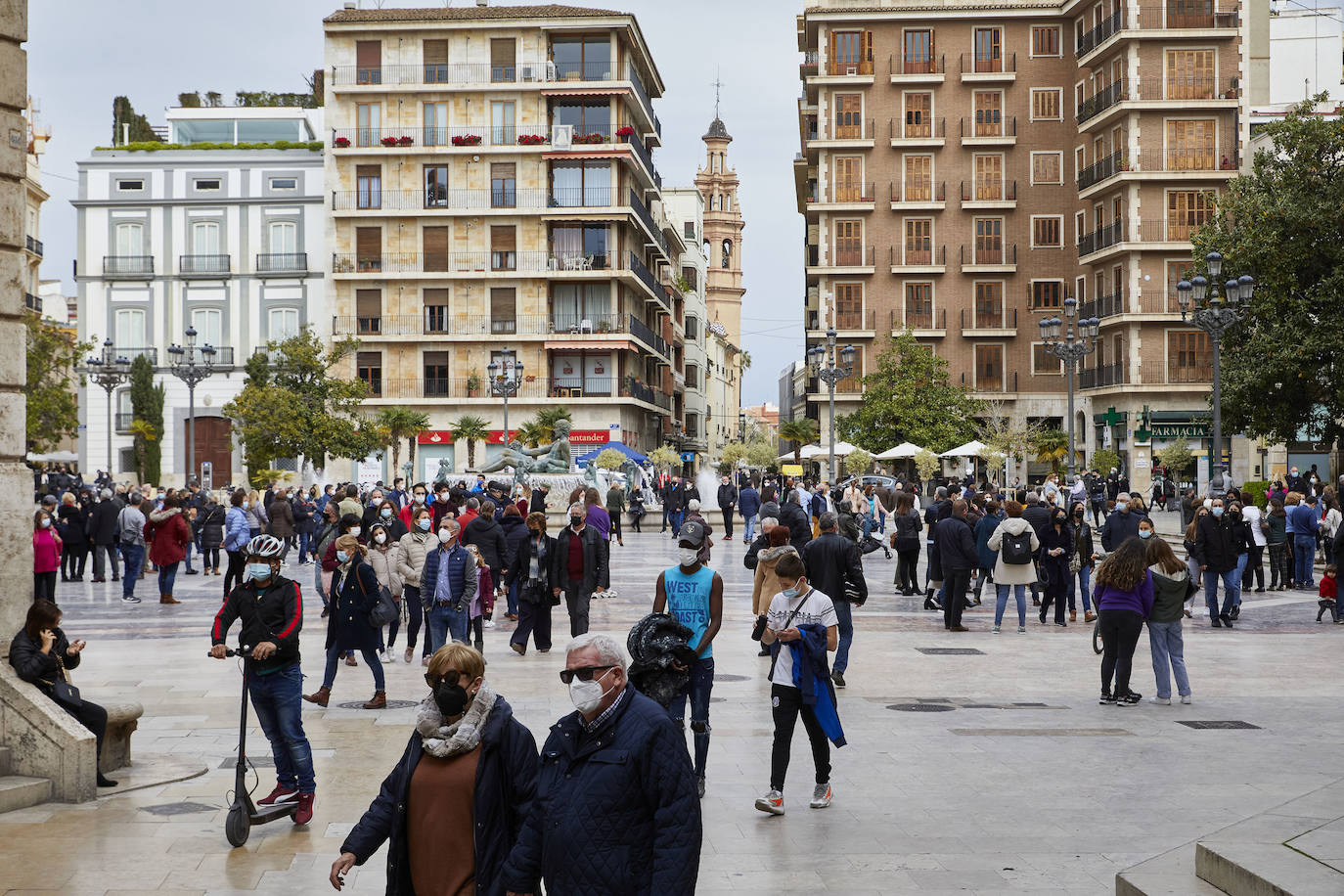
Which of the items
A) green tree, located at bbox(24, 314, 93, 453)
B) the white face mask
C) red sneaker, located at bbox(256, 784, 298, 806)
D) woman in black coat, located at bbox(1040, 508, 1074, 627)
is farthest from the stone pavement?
green tree, located at bbox(24, 314, 93, 453)

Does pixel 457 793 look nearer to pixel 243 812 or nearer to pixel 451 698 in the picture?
pixel 451 698

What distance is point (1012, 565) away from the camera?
17.0 m

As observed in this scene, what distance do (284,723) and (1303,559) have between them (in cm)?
1998

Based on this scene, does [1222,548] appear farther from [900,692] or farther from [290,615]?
[290,615]

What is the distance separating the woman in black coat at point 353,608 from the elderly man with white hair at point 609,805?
7.29 meters

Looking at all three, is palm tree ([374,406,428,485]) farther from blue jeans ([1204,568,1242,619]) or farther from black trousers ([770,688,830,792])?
black trousers ([770,688,830,792])

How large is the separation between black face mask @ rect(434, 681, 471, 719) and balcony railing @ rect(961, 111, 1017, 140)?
2302 inches

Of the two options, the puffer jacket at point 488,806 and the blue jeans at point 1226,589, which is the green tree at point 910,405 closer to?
the blue jeans at point 1226,589

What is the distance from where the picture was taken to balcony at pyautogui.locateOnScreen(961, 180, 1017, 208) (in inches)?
2355

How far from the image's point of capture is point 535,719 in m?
10.8

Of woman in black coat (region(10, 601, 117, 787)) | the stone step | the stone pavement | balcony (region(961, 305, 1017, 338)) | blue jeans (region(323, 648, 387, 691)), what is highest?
balcony (region(961, 305, 1017, 338))

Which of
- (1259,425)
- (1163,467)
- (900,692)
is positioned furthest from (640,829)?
(1163,467)

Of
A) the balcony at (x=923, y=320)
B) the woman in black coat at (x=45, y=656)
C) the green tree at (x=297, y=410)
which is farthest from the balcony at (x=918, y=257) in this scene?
the woman in black coat at (x=45, y=656)

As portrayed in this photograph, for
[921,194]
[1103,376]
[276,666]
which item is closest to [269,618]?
[276,666]
